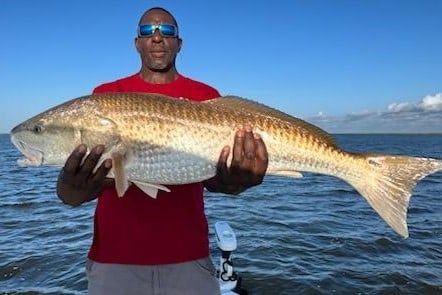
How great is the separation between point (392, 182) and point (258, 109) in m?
1.33

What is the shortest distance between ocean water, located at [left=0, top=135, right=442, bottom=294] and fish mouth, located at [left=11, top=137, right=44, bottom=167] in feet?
13.3

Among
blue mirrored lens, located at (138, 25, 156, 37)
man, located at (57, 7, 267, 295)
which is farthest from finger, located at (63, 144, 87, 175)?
blue mirrored lens, located at (138, 25, 156, 37)

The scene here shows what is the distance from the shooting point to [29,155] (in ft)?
14.1

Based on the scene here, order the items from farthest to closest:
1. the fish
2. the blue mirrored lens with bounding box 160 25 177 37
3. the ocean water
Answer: the ocean water, the blue mirrored lens with bounding box 160 25 177 37, the fish

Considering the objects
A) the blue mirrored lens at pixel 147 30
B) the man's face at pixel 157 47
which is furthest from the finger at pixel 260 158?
the blue mirrored lens at pixel 147 30

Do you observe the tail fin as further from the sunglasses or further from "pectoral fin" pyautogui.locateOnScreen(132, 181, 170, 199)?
the sunglasses

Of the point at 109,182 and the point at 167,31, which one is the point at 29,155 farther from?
the point at 167,31

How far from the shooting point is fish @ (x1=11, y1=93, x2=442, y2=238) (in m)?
4.04

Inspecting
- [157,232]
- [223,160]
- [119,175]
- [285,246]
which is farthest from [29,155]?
[285,246]

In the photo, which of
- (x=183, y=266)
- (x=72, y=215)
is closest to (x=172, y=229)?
(x=183, y=266)

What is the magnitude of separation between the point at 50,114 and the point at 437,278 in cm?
917

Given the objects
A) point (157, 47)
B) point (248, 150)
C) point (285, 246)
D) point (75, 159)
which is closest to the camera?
point (75, 159)

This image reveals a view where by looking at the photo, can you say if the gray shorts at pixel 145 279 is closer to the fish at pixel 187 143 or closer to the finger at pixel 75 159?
the fish at pixel 187 143

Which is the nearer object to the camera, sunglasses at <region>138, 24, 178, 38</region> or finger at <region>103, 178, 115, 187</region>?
finger at <region>103, 178, 115, 187</region>
